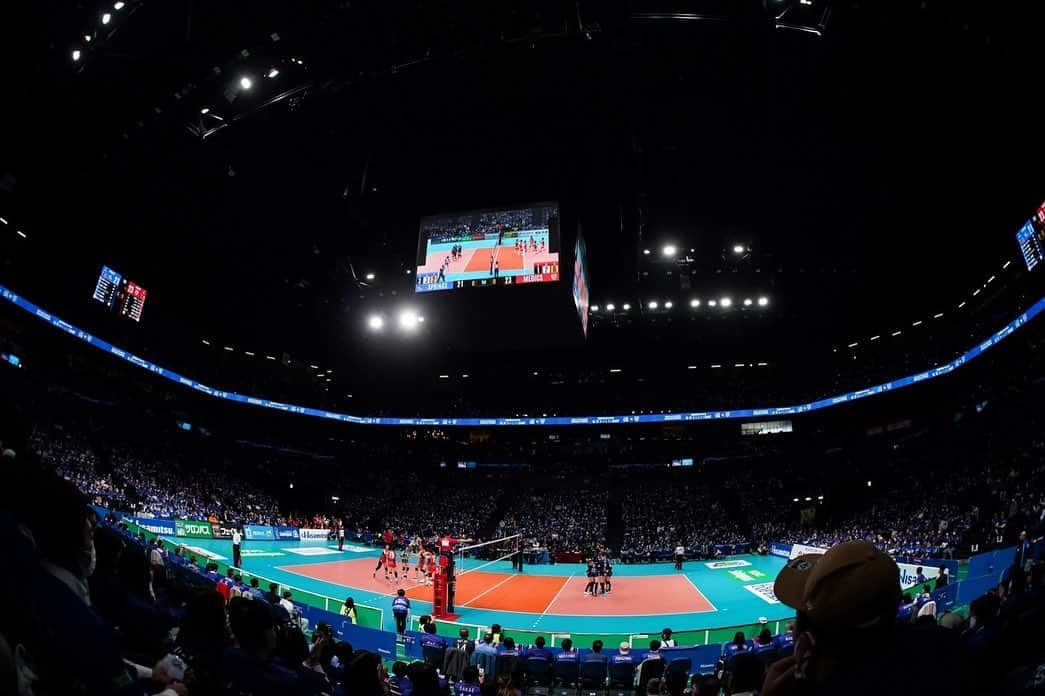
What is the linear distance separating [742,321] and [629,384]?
48.7 feet

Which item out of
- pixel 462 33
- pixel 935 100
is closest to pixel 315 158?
pixel 462 33

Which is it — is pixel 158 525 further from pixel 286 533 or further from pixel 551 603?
pixel 551 603

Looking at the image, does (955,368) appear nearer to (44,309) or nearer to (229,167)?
(229,167)

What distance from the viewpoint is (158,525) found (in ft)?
78.7

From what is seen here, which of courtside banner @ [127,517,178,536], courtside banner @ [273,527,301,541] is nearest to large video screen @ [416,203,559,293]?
courtside banner @ [127,517,178,536]

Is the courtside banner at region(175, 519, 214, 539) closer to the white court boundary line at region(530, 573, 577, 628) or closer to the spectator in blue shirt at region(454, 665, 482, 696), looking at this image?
the white court boundary line at region(530, 573, 577, 628)

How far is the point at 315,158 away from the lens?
16.9m

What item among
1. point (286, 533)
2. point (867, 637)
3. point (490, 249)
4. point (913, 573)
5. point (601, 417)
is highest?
point (490, 249)

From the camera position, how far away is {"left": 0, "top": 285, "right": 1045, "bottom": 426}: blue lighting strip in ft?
92.9

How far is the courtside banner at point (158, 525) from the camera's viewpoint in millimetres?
22714

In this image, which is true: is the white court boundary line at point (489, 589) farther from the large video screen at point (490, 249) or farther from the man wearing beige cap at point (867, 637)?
the man wearing beige cap at point (867, 637)

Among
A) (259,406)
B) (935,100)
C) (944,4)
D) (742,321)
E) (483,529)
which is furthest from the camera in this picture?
(259,406)

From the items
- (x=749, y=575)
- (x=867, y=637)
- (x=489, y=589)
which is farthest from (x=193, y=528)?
(x=867, y=637)

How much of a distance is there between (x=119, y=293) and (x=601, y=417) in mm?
34766
